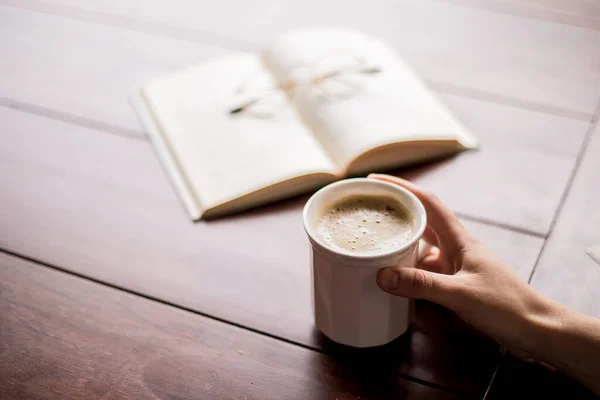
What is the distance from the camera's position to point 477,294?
64 centimetres

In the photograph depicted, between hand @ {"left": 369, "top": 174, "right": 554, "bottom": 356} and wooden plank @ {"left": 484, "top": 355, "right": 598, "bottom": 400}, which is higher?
hand @ {"left": 369, "top": 174, "right": 554, "bottom": 356}

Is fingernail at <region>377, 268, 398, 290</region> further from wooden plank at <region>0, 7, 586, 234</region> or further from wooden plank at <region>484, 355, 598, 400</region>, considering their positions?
wooden plank at <region>0, 7, 586, 234</region>

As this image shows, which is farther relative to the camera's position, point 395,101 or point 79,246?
point 395,101

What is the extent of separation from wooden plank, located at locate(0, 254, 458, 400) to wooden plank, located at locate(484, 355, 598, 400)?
0.05m

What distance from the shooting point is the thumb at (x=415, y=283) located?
2.02 feet

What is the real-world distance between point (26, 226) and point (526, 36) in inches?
32.6

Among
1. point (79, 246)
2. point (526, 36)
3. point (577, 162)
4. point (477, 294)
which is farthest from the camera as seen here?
point (526, 36)

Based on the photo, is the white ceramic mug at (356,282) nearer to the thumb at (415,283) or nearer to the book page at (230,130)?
the thumb at (415,283)

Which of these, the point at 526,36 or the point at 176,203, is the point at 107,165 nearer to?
the point at 176,203

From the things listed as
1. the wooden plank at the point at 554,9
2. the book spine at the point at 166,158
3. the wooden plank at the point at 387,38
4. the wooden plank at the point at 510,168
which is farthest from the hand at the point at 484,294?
the wooden plank at the point at 554,9

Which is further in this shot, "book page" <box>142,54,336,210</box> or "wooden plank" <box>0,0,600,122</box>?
"wooden plank" <box>0,0,600,122</box>

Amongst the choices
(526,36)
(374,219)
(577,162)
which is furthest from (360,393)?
(526,36)

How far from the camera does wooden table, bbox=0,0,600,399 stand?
2.21ft

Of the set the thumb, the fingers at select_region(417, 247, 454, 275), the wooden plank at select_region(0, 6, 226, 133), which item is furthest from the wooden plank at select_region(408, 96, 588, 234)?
the wooden plank at select_region(0, 6, 226, 133)
